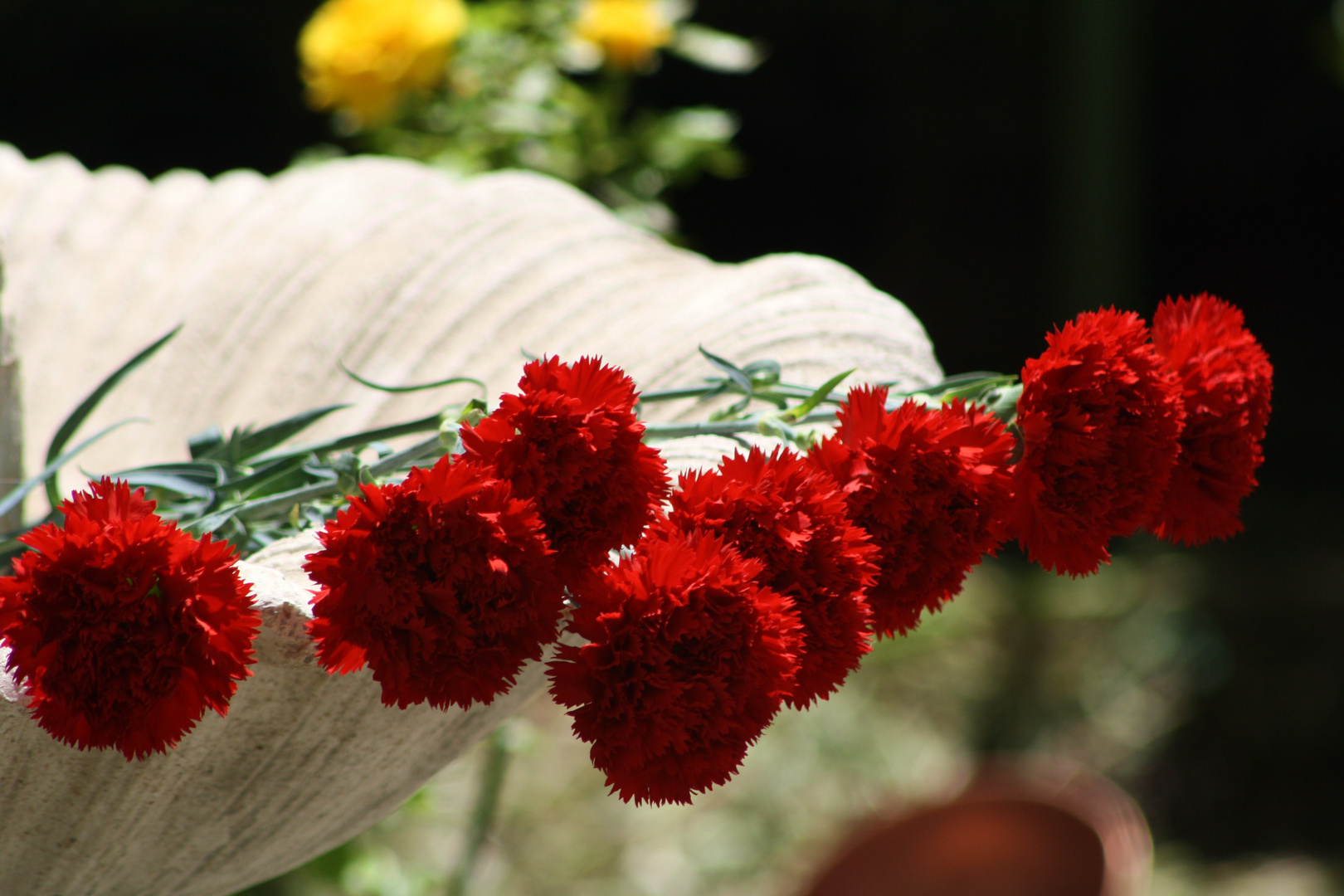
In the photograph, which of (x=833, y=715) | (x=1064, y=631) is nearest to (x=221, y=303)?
(x=833, y=715)

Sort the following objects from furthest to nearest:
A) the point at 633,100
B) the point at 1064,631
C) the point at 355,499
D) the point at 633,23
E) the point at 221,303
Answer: the point at 633,100, the point at 1064,631, the point at 633,23, the point at 221,303, the point at 355,499

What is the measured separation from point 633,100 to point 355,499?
10.2ft

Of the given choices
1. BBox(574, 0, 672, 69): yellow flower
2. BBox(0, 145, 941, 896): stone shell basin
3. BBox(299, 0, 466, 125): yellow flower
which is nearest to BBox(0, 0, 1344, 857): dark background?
BBox(574, 0, 672, 69): yellow flower

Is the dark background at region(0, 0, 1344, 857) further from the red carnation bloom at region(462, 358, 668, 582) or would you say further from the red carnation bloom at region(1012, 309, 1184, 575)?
the red carnation bloom at region(462, 358, 668, 582)

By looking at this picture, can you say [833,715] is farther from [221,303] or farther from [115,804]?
[115,804]

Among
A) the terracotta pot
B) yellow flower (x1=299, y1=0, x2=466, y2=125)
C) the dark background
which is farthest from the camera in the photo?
the dark background

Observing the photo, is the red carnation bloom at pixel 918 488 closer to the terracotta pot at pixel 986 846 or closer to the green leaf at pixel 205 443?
the green leaf at pixel 205 443

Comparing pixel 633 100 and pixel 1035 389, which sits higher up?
pixel 1035 389

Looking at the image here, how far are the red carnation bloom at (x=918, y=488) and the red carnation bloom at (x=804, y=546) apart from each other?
26 millimetres

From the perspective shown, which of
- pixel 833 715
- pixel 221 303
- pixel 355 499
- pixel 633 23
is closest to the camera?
pixel 355 499

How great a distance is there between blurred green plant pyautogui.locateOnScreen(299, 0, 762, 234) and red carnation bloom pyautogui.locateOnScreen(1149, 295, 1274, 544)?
2.64 ft

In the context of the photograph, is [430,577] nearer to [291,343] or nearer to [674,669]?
[674,669]

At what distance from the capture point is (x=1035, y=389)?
18.5 inches

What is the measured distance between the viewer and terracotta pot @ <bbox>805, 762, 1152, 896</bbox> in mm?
1427
